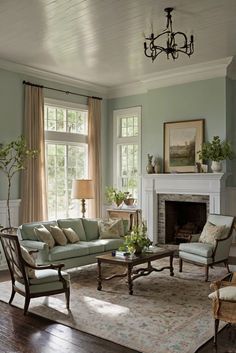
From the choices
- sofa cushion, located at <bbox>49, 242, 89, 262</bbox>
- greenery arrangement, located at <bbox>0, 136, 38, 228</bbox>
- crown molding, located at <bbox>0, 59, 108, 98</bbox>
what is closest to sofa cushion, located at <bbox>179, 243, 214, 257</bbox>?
sofa cushion, located at <bbox>49, 242, 89, 262</bbox>

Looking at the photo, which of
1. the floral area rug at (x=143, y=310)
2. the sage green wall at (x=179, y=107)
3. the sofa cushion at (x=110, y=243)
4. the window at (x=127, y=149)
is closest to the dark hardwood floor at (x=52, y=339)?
the floral area rug at (x=143, y=310)

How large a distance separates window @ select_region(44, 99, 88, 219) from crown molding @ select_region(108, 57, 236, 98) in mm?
1249

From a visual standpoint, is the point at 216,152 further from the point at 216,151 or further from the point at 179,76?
the point at 179,76

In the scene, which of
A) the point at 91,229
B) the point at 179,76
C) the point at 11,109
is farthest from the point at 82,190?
the point at 179,76

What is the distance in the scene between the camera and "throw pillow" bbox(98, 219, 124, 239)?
7.36 metres

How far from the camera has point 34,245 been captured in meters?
6.00

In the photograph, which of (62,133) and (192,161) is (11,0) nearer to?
(62,133)

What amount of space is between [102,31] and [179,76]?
9.30ft

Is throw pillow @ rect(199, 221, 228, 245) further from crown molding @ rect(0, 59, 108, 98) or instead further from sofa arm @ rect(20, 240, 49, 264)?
crown molding @ rect(0, 59, 108, 98)

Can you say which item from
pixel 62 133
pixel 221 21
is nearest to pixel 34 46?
pixel 62 133

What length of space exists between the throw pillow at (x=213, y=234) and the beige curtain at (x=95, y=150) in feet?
10.6

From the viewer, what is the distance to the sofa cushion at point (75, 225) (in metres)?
7.03

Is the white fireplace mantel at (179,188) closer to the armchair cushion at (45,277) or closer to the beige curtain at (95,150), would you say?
the beige curtain at (95,150)

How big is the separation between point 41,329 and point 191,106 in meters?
5.60
